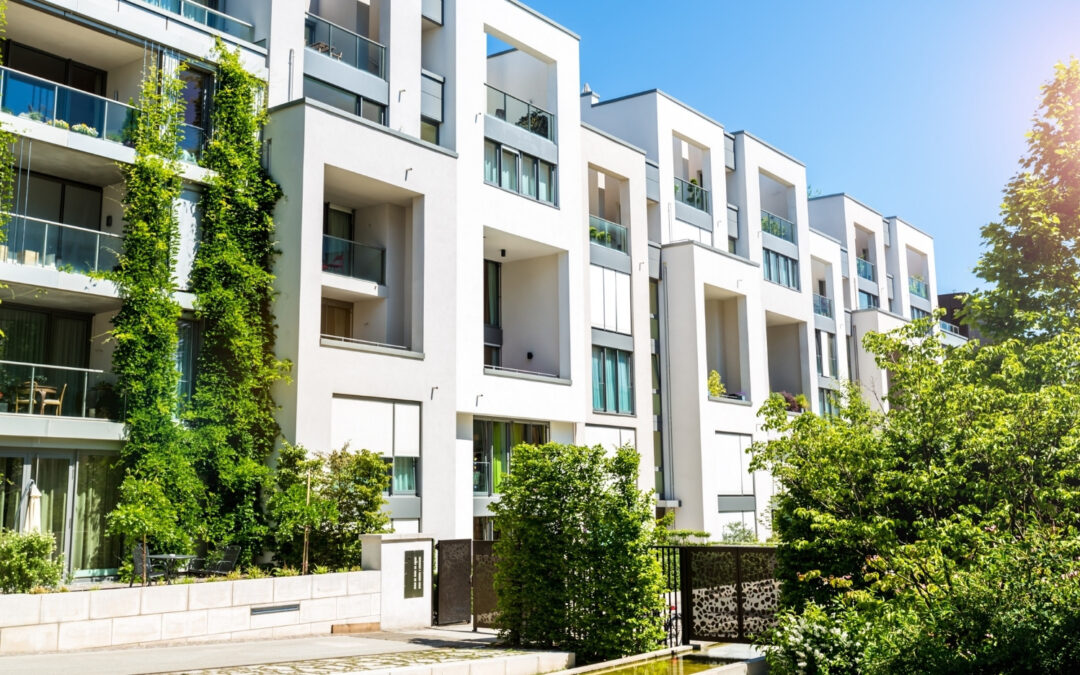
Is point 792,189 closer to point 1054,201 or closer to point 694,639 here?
point 1054,201

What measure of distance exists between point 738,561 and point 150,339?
14089 mm

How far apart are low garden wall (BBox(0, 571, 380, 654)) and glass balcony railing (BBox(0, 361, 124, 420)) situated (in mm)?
6091

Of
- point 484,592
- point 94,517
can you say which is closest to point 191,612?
point 94,517

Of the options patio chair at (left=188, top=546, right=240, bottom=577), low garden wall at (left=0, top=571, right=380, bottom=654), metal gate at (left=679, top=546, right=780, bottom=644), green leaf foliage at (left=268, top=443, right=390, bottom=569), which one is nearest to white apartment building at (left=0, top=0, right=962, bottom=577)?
green leaf foliage at (left=268, top=443, right=390, bottom=569)

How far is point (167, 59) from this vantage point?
24547 millimetres

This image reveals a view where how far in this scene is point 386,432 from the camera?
26484mm

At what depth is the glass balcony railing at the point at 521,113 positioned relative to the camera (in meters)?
33.7

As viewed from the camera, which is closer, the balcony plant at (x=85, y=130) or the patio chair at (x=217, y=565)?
the patio chair at (x=217, y=565)

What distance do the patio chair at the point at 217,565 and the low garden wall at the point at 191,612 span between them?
284 cm

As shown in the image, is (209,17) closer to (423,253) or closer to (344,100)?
(344,100)

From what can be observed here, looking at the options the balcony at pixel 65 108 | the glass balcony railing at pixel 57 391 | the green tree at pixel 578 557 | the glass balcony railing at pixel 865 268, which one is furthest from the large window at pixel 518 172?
the glass balcony railing at pixel 865 268

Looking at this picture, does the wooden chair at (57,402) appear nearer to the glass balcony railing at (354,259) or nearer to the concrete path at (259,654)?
the concrete path at (259,654)

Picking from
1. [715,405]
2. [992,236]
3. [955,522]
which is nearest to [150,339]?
[955,522]

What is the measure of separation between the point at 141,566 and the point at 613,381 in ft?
66.6
